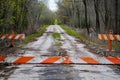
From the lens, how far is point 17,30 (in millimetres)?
30219

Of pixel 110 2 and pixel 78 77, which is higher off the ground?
pixel 110 2

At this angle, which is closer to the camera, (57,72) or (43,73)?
(43,73)

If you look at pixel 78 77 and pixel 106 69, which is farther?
pixel 106 69

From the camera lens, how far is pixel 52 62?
12.0 metres

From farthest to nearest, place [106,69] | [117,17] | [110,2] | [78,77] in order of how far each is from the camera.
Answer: [110,2], [117,17], [106,69], [78,77]

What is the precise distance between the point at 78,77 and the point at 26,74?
1.75m

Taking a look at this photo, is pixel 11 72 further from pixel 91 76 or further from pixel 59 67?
pixel 91 76

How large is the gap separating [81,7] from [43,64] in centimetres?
5120

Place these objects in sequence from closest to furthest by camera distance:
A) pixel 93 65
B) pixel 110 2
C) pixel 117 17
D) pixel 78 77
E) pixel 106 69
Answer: pixel 78 77 → pixel 106 69 → pixel 93 65 → pixel 117 17 → pixel 110 2

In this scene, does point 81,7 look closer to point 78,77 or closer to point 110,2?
point 110,2

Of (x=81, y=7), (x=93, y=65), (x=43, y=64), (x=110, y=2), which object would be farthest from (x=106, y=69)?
(x=81, y=7)

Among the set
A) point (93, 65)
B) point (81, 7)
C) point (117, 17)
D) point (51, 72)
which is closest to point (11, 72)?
point (51, 72)

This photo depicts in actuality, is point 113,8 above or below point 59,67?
above

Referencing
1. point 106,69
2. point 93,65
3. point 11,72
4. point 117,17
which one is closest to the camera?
point 11,72
